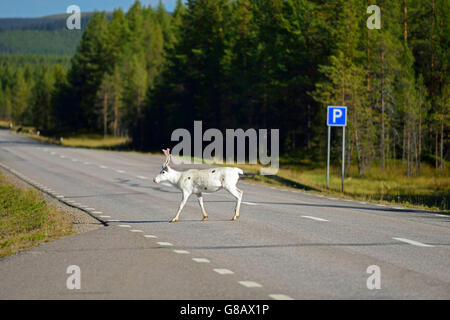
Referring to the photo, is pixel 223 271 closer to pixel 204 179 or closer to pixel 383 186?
pixel 204 179

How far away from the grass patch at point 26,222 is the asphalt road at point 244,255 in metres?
0.68

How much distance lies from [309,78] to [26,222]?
1744 inches

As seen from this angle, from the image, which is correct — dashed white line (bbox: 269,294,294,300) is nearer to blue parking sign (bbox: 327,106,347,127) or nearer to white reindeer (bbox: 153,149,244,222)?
white reindeer (bbox: 153,149,244,222)

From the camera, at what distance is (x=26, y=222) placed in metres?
15.9

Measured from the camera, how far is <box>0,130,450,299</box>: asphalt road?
8016mm

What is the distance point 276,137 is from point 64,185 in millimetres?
38635

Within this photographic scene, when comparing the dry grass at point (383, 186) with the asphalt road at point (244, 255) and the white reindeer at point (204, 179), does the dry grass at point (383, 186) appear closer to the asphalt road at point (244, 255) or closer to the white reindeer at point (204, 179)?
the asphalt road at point (244, 255)

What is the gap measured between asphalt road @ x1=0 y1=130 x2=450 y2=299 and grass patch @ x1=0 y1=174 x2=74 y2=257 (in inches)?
26.9

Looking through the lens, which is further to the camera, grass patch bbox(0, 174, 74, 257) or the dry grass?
the dry grass

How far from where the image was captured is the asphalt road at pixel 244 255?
8016 mm

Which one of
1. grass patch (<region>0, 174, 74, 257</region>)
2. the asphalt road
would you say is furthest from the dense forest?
grass patch (<region>0, 174, 74, 257</region>)

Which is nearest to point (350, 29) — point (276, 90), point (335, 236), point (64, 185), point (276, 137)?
point (276, 90)

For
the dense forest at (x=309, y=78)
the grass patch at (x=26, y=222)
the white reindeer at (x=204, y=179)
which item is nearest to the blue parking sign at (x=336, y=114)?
the grass patch at (x=26, y=222)

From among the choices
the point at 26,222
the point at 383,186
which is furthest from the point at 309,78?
the point at 26,222
